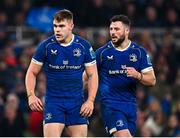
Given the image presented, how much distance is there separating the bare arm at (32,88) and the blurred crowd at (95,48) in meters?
4.54

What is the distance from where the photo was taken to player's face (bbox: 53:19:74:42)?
11.2 m

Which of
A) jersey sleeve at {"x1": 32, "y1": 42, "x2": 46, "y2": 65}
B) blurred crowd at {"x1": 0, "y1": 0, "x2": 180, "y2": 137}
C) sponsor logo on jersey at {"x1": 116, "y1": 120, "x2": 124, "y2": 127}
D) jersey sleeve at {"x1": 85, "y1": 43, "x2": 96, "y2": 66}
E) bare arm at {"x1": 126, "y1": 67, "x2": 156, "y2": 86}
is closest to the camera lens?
jersey sleeve at {"x1": 32, "y1": 42, "x2": 46, "y2": 65}

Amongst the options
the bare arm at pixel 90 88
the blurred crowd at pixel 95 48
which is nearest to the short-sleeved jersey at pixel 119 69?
the bare arm at pixel 90 88

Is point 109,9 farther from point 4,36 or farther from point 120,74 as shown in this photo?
point 120,74

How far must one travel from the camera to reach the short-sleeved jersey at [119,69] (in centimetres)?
1209

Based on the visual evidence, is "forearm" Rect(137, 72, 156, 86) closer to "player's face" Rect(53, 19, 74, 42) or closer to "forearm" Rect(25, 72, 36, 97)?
"player's face" Rect(53, 19, 74, 42)

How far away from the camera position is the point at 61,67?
1140 centimetres

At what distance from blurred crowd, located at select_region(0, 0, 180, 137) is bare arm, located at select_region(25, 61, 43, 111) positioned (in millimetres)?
4544

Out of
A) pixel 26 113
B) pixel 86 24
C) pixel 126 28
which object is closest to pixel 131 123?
pixel 126 28

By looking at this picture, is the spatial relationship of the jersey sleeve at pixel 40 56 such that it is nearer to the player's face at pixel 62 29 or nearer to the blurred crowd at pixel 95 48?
the player's face at pixel 62 29

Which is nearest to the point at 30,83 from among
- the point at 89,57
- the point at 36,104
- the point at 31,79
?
the point at 31,79

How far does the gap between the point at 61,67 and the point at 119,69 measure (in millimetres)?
1105

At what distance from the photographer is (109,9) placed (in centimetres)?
2045

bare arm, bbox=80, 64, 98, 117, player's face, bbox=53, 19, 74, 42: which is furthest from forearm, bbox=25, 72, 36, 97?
bare arm, bbox=80, 64, 98, 117
